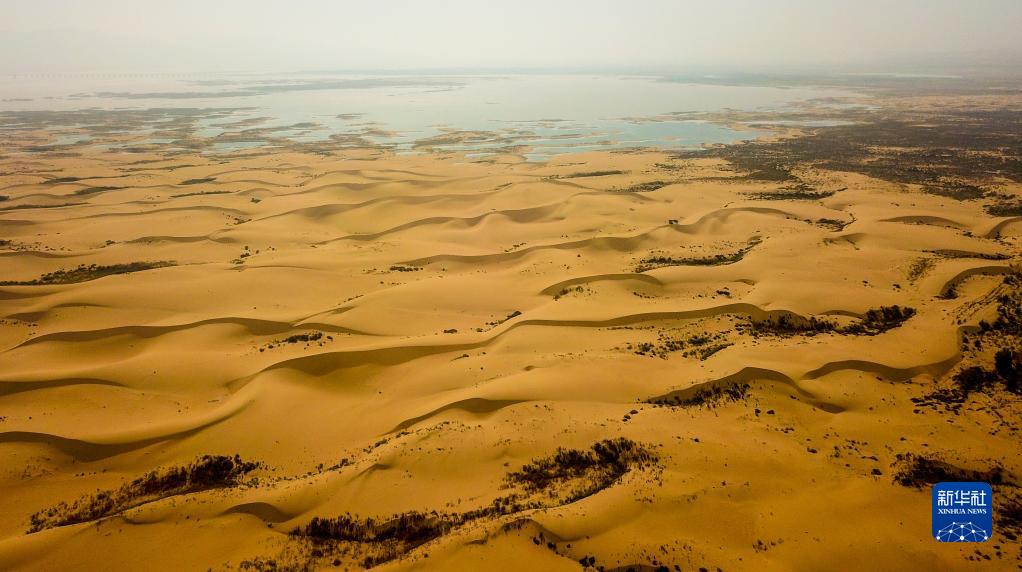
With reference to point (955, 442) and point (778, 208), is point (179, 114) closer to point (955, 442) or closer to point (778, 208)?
point (778, 208)

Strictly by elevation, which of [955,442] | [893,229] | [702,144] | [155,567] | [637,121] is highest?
[637,121]

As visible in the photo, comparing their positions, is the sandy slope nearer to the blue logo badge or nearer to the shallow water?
the blue logo badge

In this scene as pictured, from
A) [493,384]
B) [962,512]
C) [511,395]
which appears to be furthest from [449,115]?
[962,512]

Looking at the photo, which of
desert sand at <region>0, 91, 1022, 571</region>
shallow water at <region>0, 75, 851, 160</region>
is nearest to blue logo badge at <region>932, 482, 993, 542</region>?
desert sand at <region>0, 91, 1022, 571</region>

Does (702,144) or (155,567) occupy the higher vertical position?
(702,144)

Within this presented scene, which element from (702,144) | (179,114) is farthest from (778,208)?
(179,114)

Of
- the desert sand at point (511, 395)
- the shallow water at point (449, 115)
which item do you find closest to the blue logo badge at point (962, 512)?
the desert sand at point (511, 395)

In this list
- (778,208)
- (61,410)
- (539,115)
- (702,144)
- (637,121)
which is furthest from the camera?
(539,115)
